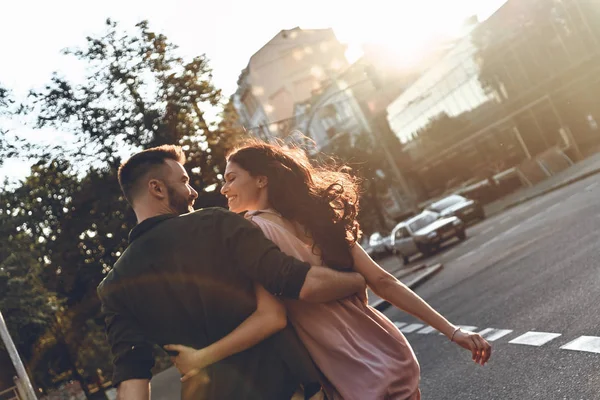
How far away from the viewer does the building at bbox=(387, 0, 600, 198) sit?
120 feet

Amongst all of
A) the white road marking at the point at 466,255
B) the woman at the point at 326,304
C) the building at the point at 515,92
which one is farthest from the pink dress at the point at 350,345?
the building at the point at 515,92

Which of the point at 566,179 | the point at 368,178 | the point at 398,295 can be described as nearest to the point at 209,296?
the point at 398,295

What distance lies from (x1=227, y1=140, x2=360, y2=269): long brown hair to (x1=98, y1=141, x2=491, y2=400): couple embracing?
19 mm

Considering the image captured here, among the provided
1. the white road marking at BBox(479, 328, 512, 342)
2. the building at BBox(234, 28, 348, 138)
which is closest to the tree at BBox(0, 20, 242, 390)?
the white road marking at BBox(479, 328, 512, 342)

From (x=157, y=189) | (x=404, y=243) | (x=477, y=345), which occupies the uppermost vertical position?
(x=157, y=189)

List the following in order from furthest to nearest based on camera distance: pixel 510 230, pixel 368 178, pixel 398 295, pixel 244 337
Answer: pixel 368 178 < pixel 510 230 < pixel 398 295 < pixel 244 337

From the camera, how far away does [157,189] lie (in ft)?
8.93

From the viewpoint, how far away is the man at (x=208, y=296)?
7.82 feet

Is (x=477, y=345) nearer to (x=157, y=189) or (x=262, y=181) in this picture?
(x=262, y=181)

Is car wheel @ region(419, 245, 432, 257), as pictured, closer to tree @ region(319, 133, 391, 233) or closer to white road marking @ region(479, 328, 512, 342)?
tree @ region(319, 133, 391, 233)

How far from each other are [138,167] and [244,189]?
449 millimetres

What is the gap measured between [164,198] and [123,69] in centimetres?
2208

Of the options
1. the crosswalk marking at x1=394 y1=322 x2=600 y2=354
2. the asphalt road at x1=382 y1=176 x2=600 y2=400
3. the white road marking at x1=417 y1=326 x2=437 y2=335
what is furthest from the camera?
the white road marking at x1=417 y1=326 x2=437 y2=335

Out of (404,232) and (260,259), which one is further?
(404,232)
